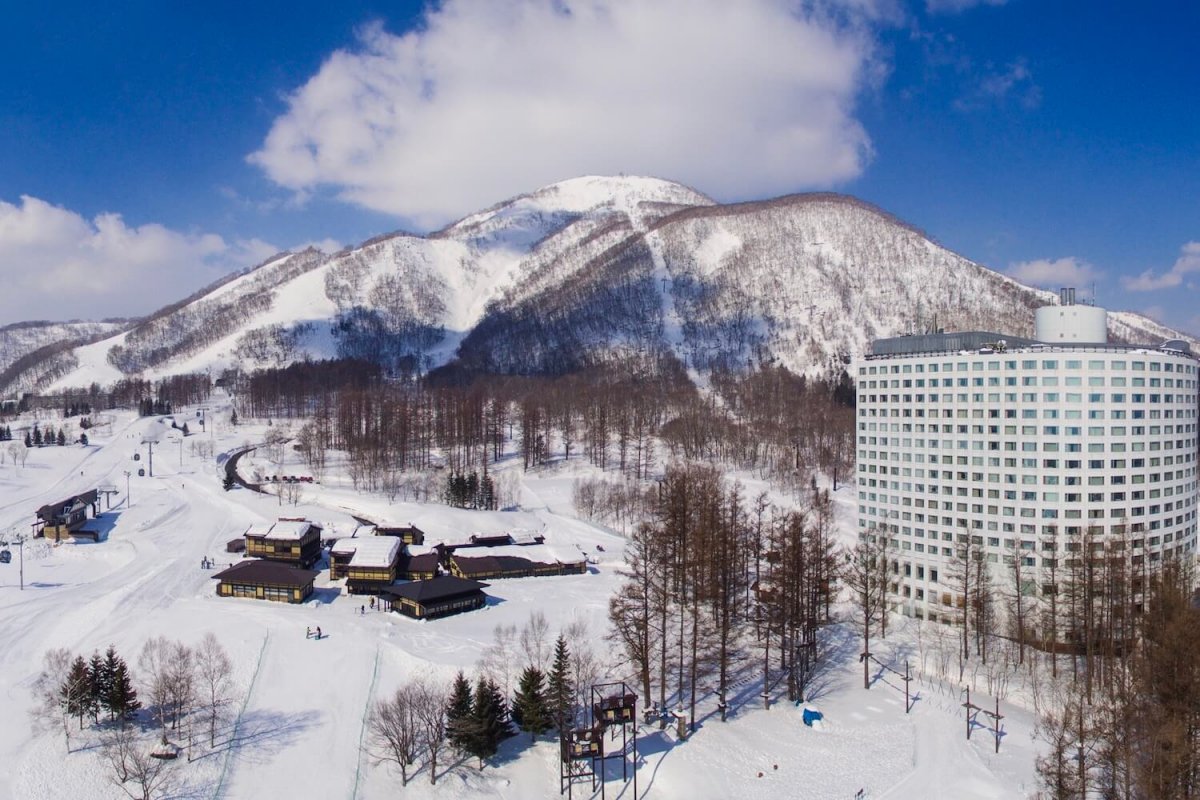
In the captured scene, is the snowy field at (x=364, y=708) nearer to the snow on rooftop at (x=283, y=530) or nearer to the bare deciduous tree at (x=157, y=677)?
the bare deciduous tree at (x=157, y=677)

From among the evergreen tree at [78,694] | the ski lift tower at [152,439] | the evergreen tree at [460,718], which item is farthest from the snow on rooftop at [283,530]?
the ski lift tower at [152,439]

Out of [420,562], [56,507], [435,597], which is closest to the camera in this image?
[435,597]

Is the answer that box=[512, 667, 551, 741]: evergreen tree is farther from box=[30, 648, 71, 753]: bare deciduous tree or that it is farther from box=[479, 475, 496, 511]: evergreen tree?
box=[479, 475, 496, 511]: evergreen tree

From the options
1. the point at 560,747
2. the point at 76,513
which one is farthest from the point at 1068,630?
the point at 76,513

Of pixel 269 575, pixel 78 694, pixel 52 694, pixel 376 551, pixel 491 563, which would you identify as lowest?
pixel 52 694

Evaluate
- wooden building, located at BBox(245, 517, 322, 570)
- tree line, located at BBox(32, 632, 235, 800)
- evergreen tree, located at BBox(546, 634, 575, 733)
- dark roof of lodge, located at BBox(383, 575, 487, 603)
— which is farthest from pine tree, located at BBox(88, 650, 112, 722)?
wooden building, located at BBox(245, 517, 322, 570)

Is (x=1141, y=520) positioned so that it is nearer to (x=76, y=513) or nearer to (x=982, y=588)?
(x=982, y=588)

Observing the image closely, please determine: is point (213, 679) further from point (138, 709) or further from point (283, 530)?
point (283, 530)

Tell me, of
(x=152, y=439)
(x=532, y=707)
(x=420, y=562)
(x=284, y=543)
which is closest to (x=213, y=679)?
(x=532, y=707)
